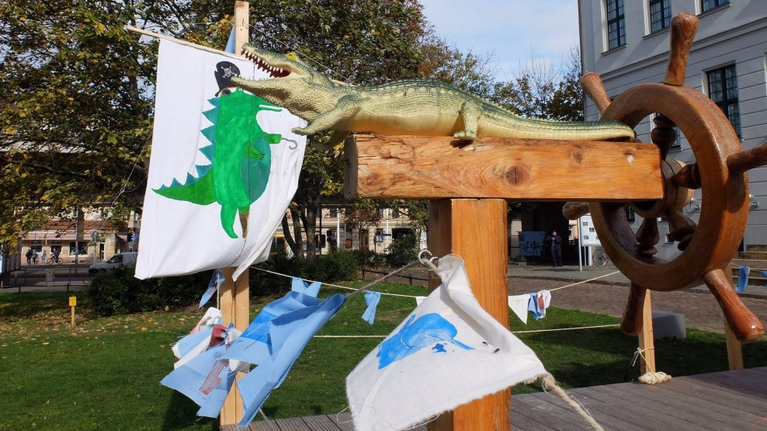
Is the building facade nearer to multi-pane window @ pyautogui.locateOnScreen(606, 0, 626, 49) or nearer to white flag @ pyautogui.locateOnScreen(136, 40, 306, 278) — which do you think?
multi-pane window @ pyautogui.locateOnScreen(606, 0, 626, 49)

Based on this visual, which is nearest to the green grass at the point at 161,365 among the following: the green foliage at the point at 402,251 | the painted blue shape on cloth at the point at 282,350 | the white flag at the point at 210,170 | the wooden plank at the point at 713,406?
the wooden plank at the point at 713,406

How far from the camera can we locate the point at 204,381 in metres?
3.18

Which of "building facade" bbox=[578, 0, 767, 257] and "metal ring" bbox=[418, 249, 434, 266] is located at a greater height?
"building facade" bbox=[578, 0, 767, 257]

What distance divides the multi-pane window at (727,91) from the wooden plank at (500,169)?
1770 cm

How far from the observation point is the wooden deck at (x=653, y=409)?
3459 millimetres

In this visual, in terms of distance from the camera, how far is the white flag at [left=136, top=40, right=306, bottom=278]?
3.99 m

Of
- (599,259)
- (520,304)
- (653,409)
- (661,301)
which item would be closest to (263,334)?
(653,409)

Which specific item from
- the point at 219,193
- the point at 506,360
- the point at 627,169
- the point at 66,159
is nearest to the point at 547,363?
the point at 219,193

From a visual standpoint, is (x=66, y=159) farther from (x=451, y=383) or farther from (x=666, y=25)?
(x=666, y=25)


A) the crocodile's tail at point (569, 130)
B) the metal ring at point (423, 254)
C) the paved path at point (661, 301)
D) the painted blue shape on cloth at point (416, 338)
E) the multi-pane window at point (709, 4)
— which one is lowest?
the paved path at point (661, 301)

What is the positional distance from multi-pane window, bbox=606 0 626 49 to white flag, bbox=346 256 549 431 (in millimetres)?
21533

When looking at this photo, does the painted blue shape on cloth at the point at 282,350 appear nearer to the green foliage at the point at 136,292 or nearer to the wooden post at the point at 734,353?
the wooden post at the point at 734,353

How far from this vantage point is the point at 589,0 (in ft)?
68.6

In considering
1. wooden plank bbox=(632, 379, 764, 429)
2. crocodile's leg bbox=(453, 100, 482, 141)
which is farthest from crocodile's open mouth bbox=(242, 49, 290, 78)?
wooden plank bbox=(632, 379, 764, 429)
